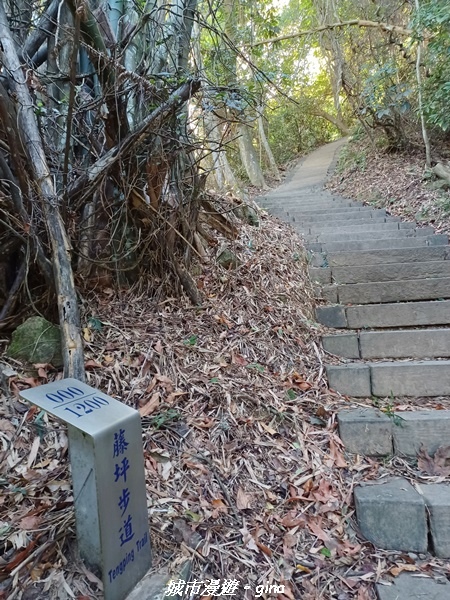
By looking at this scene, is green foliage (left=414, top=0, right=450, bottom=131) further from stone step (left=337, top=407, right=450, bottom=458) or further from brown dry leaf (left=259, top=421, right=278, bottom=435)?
brown dry leaf (left=259, top=421, right=278, bottom=435)

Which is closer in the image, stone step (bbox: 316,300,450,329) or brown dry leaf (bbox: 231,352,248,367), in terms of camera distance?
brown dry leaf (bbox: 231,352,248,367)

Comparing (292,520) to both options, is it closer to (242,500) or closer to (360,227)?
(242,500)

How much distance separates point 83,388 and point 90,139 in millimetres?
1490

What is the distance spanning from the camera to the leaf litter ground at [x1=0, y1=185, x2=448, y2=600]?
4.27 feet

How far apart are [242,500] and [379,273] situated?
9.24 ft

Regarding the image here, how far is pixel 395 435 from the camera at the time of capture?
211 centimetres

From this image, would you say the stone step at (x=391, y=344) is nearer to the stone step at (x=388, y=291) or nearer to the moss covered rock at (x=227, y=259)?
the stone step at (x=388, y=291)

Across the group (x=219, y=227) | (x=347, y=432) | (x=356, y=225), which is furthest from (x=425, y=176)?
(x=347, y=432)

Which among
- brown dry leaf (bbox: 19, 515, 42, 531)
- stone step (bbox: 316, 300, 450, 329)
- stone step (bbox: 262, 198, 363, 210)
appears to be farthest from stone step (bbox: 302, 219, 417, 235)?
brown dry leaf (bbox: 19, 515, 42, 531)

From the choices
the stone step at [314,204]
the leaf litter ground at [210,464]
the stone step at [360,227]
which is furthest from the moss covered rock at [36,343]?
the stone step at [314,204]

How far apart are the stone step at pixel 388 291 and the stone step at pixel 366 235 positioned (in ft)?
3.69

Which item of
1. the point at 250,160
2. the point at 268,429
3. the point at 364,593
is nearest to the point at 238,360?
the point at 268,429

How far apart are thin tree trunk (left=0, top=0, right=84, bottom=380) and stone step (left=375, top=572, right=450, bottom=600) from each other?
170 cm

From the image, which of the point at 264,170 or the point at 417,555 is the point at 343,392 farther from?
the point at 264,170
